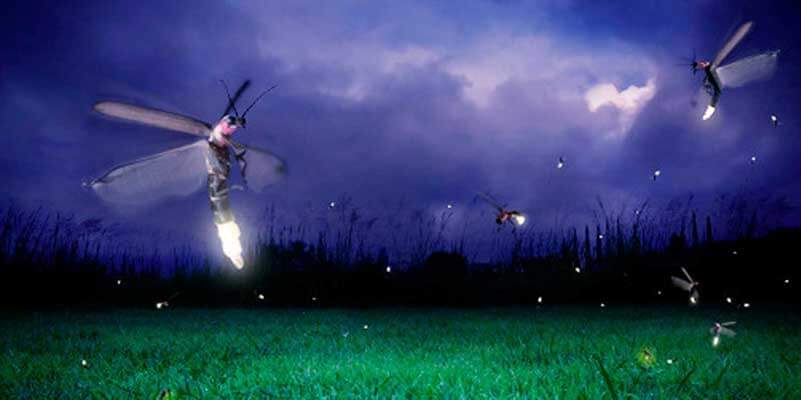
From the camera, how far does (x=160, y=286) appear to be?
40.7 ft

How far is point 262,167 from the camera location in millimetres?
2131

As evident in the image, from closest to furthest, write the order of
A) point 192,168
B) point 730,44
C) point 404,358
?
point 192,168
point 730,44
point 404,358

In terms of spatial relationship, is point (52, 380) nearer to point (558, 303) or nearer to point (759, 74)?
point (759, 74)

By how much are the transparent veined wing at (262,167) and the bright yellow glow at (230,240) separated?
19cm

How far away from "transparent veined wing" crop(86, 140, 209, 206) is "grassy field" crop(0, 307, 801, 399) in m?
1.60

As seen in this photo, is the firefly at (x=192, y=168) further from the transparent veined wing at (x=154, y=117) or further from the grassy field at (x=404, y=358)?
the grassy field at (x=404, y=358)

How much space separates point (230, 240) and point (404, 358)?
3178 mm

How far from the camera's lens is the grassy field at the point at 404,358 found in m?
3.47

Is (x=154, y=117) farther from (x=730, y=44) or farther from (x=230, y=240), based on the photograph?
(x=730, y=44)

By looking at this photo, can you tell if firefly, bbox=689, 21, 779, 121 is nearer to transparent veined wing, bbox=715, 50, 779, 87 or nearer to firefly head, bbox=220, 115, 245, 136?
transparent veined wing, bbox=715, 50, 779, 87

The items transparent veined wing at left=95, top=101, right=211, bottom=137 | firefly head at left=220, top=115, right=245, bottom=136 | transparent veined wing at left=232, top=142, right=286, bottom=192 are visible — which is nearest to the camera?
transparent veined wing at left=95, top=101, right=211, bottom=137

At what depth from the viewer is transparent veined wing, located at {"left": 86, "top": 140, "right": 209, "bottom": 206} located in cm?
196

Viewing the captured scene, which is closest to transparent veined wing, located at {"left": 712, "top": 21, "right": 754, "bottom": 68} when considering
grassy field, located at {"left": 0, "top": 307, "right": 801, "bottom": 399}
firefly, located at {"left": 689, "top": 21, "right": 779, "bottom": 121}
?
firefly, located at {"left": 689, "top": 21, "right": 779, "bottom": 121}

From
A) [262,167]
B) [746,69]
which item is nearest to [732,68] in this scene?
[746,69]
